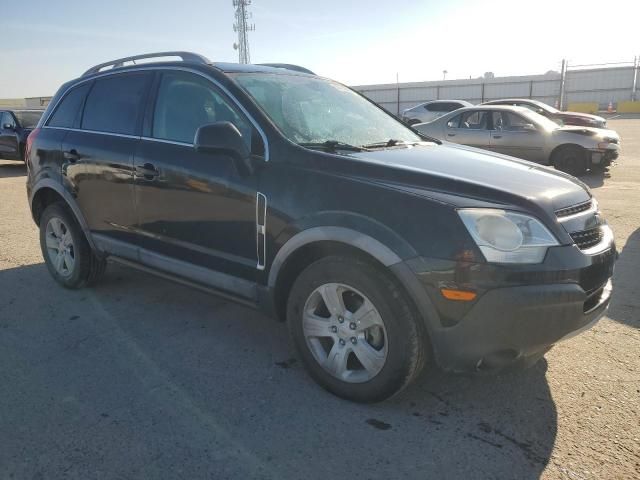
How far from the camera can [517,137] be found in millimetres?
11562

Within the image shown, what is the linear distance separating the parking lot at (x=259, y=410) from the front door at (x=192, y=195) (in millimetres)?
570

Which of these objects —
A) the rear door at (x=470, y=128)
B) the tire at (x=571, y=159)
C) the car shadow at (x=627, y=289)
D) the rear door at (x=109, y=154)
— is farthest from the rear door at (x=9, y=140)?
the car shadow at (x=627, y=289)

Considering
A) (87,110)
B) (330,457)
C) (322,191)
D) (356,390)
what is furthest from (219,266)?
(87,110)

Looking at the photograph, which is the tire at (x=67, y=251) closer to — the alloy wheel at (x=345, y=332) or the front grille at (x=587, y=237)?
the alloy wheel at (x=345, y=332)

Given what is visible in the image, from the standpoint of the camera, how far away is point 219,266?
3459mm

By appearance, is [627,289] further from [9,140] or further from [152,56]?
[9,140]

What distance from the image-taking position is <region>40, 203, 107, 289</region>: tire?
15.4 ft

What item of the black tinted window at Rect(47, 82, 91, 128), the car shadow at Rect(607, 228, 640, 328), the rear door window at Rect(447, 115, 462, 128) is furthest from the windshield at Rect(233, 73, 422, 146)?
the rear door window at Rect(447, 115, 462, 128)

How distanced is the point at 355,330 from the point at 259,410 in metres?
0.67

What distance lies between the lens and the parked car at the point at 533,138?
11180mm

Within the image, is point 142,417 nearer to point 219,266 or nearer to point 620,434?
point 219,266

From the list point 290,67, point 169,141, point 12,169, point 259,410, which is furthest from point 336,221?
point 12,169

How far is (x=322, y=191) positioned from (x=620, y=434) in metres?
1.92

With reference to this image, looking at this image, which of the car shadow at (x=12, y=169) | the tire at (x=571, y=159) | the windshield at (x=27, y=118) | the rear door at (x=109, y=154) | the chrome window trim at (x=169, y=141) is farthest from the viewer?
the windshield at (x=27, y=118)
